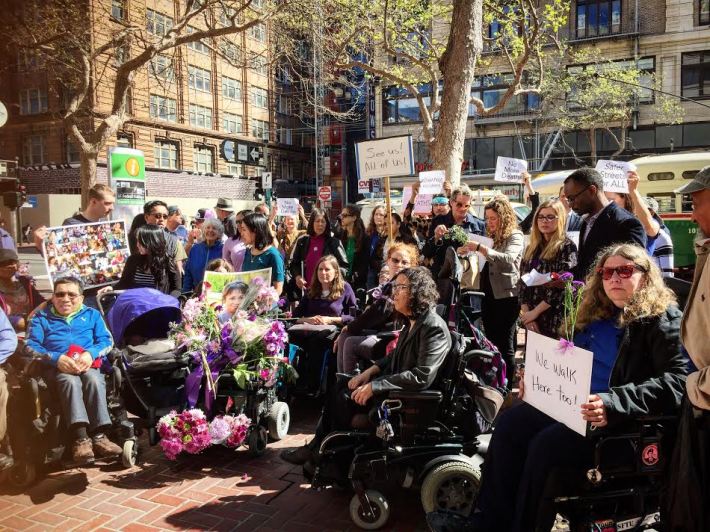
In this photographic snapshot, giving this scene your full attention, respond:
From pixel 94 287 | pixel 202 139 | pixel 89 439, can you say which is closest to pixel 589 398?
pixel 89 439

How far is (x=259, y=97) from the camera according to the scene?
1930 inches

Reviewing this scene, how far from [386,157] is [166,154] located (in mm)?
35366

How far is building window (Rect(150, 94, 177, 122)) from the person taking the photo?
38.6 m

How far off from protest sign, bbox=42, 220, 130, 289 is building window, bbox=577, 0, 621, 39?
3582 cm

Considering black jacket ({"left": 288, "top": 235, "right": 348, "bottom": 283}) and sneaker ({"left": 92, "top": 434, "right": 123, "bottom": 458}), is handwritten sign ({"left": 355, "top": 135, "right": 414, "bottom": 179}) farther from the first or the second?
sneaker ({"left": 92, "top": 434, "right": 123, "bottom": 458})

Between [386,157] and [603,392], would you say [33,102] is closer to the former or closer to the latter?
[386,157]

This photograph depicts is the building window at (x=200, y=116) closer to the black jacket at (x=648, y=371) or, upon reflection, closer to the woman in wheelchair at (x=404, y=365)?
the woman in wheelchair at (x=404, y=365)

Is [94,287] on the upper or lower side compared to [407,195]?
lower

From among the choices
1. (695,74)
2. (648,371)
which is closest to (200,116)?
(695,74)

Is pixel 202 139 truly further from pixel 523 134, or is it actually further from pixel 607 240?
pixel 607 240

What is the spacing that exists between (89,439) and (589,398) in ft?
11.4

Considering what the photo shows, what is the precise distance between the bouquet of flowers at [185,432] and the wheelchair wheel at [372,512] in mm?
1326

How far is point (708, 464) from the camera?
219cm

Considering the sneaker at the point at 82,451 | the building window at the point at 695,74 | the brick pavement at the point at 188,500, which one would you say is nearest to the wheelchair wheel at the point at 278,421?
the brick pavement at the point at 188,500
